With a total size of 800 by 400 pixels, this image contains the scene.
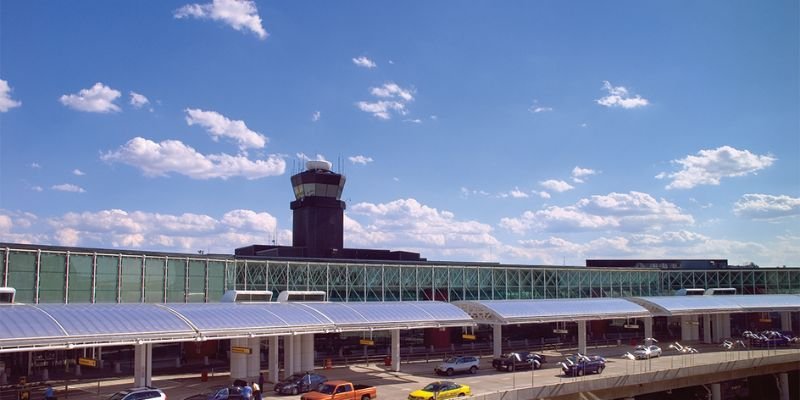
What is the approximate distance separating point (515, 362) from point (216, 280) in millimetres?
26370

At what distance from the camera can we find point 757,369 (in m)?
60.4

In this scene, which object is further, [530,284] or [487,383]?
[530,284]

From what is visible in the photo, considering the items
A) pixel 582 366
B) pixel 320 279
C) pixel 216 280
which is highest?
pixel 216 280

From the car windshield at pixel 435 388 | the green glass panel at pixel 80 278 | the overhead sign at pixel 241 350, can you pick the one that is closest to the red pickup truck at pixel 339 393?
the car windshield at pixel 435 388

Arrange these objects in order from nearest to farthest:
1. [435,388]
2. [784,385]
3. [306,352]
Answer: [435,388]
[306,352]
[784,385]

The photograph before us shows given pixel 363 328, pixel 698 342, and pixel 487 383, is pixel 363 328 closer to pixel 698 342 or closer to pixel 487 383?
pixel 487 383

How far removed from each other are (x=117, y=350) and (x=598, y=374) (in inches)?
1535

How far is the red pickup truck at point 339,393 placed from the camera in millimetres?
36969

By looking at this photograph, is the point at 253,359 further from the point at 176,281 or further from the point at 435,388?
→ the point at 435,388

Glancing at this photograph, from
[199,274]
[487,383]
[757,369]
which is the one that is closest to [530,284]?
[757,369]

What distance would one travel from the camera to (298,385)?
41125 mm

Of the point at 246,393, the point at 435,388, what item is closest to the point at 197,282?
the point at 246,393

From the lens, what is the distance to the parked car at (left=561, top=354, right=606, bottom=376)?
1962 inches

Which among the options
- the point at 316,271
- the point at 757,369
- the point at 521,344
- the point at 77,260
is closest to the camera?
the point at 77,260
